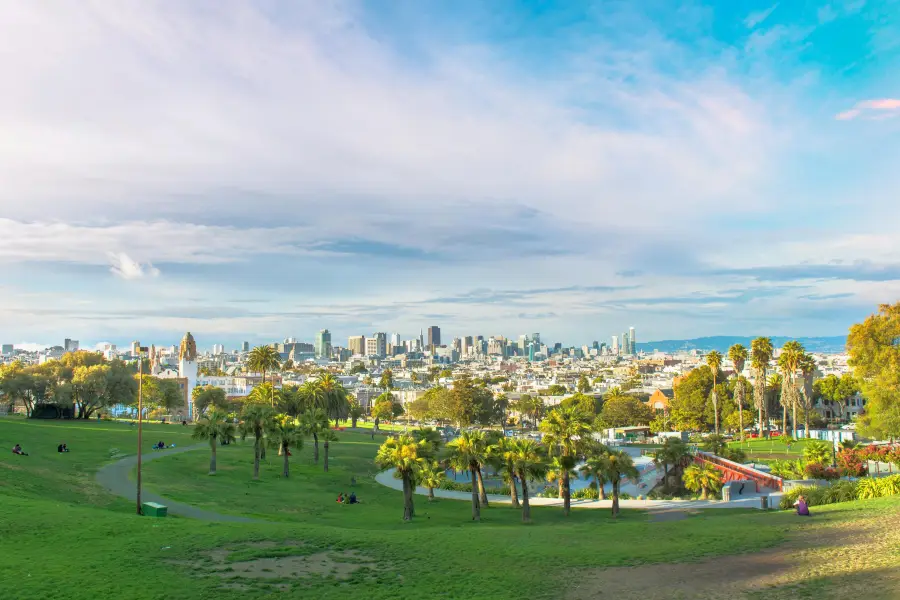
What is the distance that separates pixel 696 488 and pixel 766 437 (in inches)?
2430

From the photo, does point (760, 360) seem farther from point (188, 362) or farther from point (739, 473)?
point (188, 362)

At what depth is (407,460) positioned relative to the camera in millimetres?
39219

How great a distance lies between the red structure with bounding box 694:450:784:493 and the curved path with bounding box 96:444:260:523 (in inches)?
1527

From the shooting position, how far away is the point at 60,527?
78.1 feet

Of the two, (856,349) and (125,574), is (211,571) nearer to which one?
(125,574)

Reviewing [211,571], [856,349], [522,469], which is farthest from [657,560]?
[856,349]

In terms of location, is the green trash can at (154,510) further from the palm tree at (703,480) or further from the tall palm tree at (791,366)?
the tall palm tree at (791,366)

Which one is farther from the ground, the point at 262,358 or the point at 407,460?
the point at 262,358

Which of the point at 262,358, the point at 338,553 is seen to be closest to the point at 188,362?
the point at 262,358

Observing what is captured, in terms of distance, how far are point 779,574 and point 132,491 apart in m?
33.7

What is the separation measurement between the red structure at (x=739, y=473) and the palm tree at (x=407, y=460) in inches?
1067

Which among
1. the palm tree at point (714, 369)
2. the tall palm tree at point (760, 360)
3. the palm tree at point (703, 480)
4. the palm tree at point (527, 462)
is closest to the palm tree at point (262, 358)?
the palm tree at point (527, 462)

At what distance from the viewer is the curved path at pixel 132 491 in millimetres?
33531

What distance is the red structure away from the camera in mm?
51941
